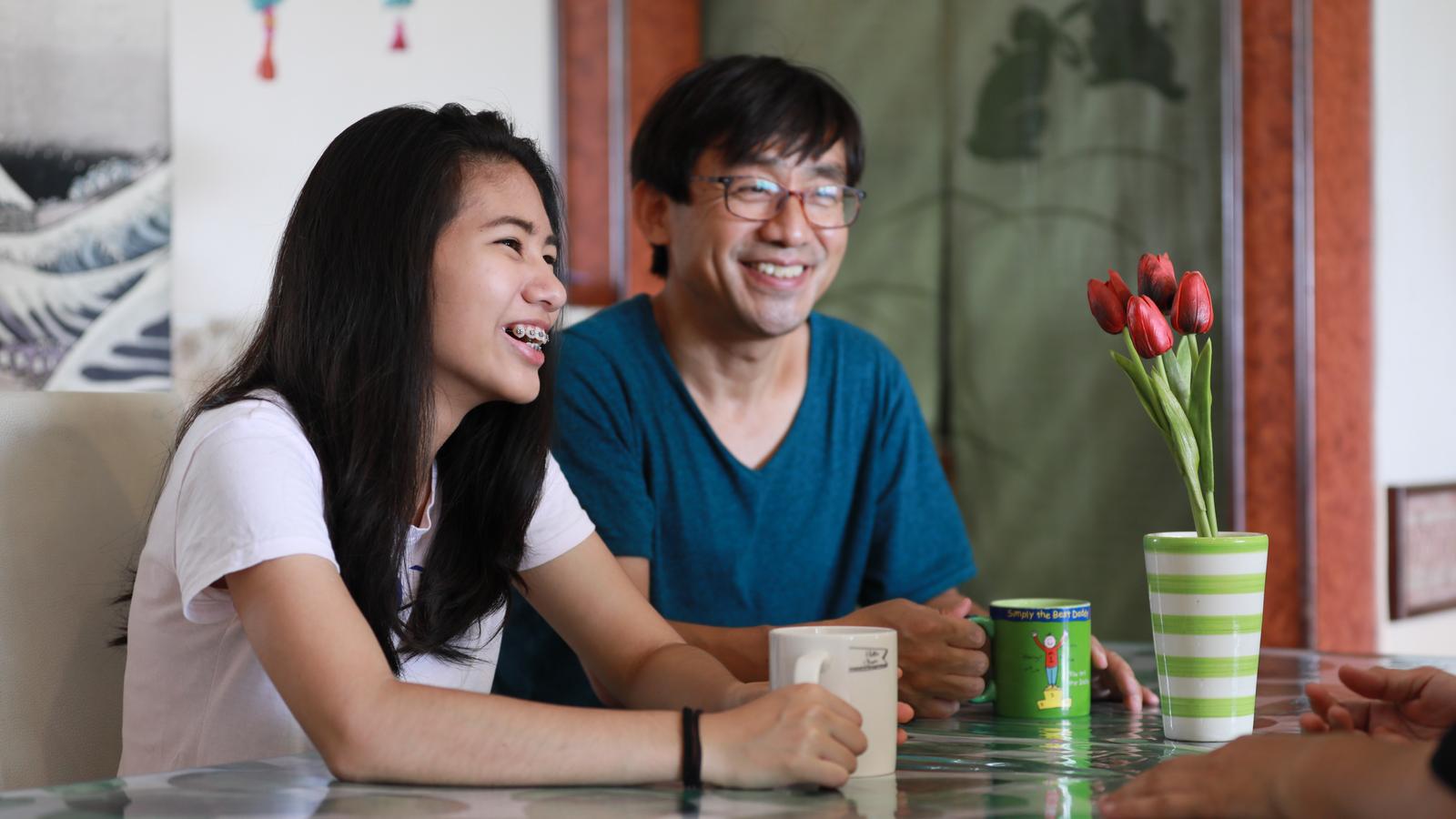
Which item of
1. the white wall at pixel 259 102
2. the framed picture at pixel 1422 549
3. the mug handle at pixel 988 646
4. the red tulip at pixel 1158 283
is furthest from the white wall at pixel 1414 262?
the red tulip at pixel 1158 283

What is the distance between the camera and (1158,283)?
112 cm

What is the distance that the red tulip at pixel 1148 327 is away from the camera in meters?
1.07

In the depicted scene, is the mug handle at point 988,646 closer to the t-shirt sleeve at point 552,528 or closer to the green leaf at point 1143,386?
the green leaf at point 1143,386

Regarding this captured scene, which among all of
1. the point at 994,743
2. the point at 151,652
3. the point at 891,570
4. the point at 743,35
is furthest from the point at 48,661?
the point at 743,35

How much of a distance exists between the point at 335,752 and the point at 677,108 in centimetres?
114

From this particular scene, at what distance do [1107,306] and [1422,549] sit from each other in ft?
7.42

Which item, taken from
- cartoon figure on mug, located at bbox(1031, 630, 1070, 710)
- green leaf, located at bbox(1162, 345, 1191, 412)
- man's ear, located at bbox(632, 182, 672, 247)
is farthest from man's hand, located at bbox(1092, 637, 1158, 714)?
man's ear, located at bbox(632, 182, 672, 247)

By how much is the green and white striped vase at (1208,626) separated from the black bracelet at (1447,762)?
37cm

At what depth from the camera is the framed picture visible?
9.55 feet

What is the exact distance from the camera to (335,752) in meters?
0.97

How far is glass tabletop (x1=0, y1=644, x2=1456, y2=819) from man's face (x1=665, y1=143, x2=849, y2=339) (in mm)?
839

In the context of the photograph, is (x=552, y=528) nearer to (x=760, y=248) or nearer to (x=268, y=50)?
(x=760, y=248)

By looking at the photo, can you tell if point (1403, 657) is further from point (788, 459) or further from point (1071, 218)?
point (1071, 218)

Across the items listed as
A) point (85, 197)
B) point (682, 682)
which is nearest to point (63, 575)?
point (682, 682)
